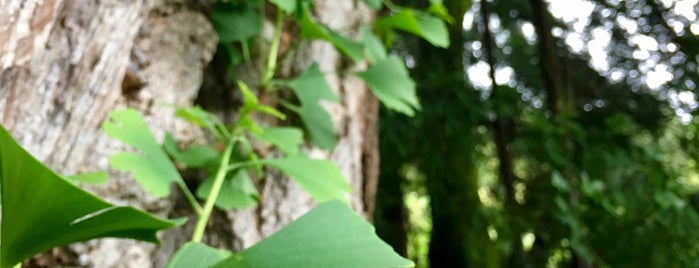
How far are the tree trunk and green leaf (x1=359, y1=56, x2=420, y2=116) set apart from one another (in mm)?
108

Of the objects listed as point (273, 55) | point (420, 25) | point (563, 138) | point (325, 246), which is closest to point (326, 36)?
point (273, 55)

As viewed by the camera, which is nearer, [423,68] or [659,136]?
[659,136]

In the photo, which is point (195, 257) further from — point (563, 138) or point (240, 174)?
point (563, 138)

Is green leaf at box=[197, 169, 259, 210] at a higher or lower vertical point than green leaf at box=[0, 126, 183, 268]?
lower

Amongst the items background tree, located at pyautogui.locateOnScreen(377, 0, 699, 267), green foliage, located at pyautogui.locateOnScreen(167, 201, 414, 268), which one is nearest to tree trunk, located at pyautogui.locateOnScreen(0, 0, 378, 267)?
green foliage, located at pyautogui.locateOnScreen(167, 201, 414, 268)

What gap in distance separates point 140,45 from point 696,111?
75.8 inches

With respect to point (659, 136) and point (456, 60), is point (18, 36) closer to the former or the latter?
point (456, 60)

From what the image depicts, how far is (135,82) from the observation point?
769mm

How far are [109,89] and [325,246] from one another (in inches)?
14.4

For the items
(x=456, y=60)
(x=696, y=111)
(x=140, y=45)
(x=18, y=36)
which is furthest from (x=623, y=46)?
(x=18, y=36)

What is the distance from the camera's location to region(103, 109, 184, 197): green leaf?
600 mm

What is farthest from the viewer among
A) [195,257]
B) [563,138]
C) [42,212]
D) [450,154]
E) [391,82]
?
[450,154]

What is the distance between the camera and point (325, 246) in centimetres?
45

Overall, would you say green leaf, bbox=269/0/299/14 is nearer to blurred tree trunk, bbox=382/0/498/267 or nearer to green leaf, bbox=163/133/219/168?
green leaf, bbox=163/133/219/168
